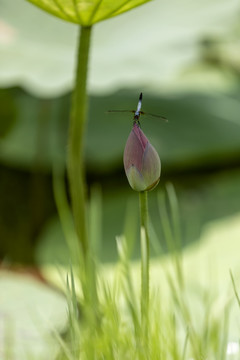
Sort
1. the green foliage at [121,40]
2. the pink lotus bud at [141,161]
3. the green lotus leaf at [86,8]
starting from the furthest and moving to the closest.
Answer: the green foliage at [121,40]
the green lotus leaf at [86,8]
the pink lotus bud at [141,161]

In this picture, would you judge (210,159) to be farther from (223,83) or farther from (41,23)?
(41,23)

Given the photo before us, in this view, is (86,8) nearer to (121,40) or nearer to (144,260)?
(144,260)

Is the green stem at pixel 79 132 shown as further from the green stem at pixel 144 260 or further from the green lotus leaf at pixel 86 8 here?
the green stem at pixel 144 260

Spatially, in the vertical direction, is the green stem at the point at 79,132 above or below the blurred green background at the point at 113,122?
below

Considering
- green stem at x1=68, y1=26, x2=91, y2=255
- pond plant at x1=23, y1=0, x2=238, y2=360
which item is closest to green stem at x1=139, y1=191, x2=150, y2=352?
pond plant at x1=23, y1=0, x2=238, y2=360

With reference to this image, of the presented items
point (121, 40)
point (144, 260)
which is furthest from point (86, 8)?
point (121, 40)

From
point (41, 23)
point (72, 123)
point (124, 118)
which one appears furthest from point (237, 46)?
point (72, 123)

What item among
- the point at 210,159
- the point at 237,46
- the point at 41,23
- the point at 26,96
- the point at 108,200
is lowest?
the point at 108,200

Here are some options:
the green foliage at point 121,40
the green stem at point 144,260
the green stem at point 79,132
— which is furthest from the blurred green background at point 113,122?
the green stem at point 144,260
